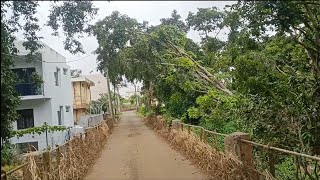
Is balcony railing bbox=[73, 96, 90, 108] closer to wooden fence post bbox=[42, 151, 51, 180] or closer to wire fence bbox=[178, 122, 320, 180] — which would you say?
wooden fence post bbox=[42, 151, 51, 180]

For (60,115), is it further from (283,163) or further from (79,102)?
(283,163)

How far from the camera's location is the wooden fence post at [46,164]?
732cm

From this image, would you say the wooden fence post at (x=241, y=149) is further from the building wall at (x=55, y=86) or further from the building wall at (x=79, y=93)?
the building wall at (x=79, y=93)

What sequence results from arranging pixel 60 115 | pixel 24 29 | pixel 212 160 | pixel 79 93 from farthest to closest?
pixel 79 93 < pixel 60 115 < pixel 212 160 < pixel 24 29

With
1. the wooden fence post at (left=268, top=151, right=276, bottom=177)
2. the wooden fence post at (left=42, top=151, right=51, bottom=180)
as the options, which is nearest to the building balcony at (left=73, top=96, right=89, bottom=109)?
the wooden fence post at (left=42, top=151, right=51, bottom=180)

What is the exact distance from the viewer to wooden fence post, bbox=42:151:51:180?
7.32 meters

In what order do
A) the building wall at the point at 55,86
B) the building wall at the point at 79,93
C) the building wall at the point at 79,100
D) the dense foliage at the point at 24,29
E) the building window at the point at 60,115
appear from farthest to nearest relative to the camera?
the building wall at the point at 79,93 → the building wall at the point at 79,100 → the building window at the point at 60,115 → the building wall at the point at 55,86 → the dense foliage at the point at 24,29

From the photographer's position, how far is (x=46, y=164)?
24.5 ft

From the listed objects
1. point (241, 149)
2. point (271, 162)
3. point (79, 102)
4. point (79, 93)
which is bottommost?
point (271, 162)

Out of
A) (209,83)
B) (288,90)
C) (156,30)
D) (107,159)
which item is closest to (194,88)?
(209,83)

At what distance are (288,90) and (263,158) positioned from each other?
162cm

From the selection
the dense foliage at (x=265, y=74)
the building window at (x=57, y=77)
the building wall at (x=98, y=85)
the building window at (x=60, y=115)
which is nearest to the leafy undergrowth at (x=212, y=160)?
the dense foliage at (x=265, y=74)

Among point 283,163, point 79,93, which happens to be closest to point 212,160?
point 283,163

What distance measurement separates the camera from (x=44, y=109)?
23.1 metres
